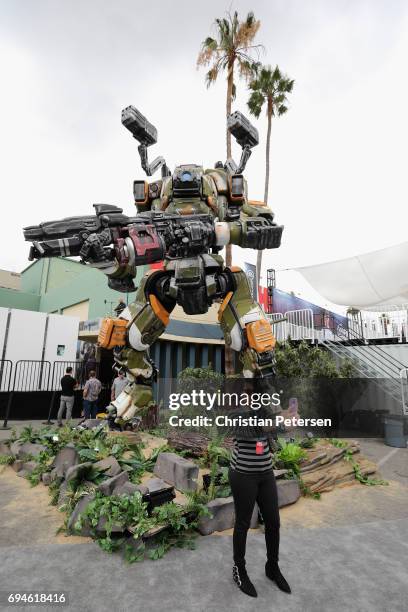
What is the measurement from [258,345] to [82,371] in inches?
457

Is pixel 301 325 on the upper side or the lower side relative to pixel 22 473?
upper

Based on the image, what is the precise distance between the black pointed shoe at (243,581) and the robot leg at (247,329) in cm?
147

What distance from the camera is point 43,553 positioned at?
3.05 meters

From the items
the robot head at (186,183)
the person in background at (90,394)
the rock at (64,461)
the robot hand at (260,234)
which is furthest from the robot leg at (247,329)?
the person in background at (90,394)

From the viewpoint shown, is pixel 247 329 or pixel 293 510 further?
pixel 293 510

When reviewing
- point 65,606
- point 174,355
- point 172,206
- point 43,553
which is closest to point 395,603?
point 65,606

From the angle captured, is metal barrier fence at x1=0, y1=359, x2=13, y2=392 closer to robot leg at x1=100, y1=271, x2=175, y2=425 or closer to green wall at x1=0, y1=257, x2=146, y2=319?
green wall at x1=0, y1=257, x2=146, y2=319

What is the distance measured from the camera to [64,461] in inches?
197

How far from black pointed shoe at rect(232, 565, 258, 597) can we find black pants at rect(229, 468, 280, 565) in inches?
1.9

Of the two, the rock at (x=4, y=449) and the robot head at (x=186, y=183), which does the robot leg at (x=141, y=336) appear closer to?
the robot head at (x=186, y=183)

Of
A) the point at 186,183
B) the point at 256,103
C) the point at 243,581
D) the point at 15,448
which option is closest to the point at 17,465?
the point at 15,448

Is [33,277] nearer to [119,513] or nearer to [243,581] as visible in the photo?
[119,513]

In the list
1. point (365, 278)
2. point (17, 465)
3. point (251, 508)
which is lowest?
point (17, 465)

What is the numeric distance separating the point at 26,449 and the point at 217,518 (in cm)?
413
